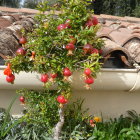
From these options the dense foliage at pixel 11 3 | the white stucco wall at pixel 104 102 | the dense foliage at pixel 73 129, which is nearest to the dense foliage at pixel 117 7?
the dense foliage at pixel 11 3

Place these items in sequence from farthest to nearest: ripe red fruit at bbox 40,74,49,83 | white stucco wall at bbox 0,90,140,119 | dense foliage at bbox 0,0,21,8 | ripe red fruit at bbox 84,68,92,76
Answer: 1. dense foliage at bbox 0,0,21,8
2. white stucco wall at bbox 0,90,140,119
3. ripe red fruit at bbox 40,74,49,83
4. ripe red fruit at bbox 84,68,92,76

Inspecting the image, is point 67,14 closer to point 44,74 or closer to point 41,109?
point 44,74

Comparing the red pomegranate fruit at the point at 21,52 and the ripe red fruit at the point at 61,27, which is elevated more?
the ripe red fruit at the point at 61,27

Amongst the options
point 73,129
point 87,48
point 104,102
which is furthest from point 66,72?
point 104,102

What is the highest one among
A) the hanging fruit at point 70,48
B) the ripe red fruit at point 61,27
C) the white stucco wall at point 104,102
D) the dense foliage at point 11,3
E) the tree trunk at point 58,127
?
the dense foliage at point 11,3

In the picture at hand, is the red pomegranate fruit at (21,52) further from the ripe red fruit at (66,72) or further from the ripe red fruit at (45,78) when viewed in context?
the ripe red fruit at (66,72)

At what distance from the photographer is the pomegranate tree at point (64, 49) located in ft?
6.63

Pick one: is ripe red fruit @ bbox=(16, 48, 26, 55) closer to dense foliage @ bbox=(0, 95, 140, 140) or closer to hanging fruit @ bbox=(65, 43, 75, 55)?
hanging fruit @ bbox=(65, 43, 75, 55)

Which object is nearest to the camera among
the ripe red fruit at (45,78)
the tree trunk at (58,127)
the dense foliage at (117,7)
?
the ripe red fruit at (45,78)

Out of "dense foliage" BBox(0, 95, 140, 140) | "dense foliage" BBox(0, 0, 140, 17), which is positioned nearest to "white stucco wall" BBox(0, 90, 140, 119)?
"dense foliage" BBox(0, 95, 140, 140)

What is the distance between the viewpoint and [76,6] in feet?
6.79

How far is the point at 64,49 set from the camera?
2143 mm

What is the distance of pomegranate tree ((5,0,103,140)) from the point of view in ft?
6.63

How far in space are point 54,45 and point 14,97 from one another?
99cm
